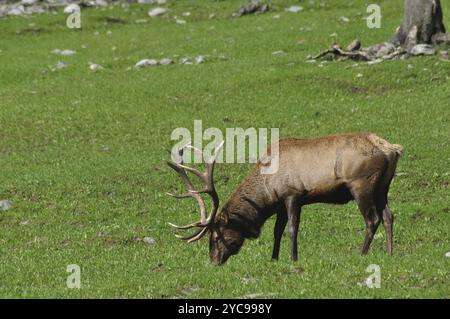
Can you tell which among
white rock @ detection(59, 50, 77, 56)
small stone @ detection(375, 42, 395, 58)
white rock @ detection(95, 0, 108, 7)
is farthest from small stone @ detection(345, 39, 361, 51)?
white rock @ detection(95, 0, 108, 7)

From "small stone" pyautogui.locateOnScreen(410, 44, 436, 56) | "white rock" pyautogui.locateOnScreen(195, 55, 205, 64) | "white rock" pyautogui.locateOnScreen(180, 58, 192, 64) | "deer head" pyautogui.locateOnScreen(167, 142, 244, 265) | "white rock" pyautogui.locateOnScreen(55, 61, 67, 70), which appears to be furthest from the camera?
"white rock" pyautogui.locateOnScreen(55, 61, 67, 70)

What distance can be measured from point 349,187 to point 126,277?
377 centimetres

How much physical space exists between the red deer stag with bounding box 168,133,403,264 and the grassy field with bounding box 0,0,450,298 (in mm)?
483

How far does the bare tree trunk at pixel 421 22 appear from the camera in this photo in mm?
31484

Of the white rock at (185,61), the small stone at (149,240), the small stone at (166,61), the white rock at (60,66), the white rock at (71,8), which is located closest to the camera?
the small stone at (149,240)

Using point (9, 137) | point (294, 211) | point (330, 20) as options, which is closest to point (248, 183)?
point (294, 211)

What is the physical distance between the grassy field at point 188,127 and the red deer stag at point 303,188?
48 cm

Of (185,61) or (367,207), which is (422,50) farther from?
(367,207)

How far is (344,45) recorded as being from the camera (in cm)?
3406

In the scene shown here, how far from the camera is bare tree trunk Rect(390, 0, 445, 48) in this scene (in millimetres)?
31484

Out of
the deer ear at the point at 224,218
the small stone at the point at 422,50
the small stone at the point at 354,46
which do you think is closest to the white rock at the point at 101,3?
the small stone at the point at 354,46

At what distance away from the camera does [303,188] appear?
1562 centimetres

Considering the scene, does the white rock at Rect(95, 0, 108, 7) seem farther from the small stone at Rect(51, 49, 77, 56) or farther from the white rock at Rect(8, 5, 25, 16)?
the small stone at Rect(51, 49, 77, 56)

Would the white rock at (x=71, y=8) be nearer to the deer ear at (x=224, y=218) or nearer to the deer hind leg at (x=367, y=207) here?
the deer ear at (x=224, y=218)
